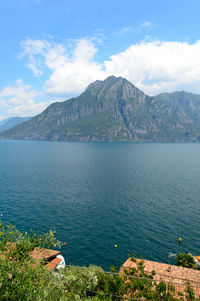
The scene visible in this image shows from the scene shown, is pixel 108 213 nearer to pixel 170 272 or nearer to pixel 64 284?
pixel 170 272

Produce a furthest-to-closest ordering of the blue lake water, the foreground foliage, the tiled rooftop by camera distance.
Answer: the blue lake water < the tiled rooftop < the foreground foliage

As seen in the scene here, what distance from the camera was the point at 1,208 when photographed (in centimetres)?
7538

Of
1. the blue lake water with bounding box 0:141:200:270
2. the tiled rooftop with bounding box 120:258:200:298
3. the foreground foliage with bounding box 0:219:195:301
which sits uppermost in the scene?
the foreground foliage with bounding box 0:219:195:301

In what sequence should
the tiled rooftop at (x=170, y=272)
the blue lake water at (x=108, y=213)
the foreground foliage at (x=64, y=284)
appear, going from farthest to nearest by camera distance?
1. the blue lake water at (x=108, y=213)
2. the tiled rooftop at (x=170, y=272)
3. the foreground foliage at (x=64, y=284)

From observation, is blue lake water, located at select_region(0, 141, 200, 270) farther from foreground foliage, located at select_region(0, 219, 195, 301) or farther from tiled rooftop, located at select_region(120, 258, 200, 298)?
foreground foliage, located at select_region(0, 219, 195, 301)

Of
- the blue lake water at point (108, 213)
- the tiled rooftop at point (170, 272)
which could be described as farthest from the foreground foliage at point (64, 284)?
the blue lake water at point (108, 213)

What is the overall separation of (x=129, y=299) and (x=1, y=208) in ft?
214

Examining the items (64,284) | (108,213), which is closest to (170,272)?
(64,284)

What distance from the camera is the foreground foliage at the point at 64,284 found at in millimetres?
21656

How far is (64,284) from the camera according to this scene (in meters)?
30.3

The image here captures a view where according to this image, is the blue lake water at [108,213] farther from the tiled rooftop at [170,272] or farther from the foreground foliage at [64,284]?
the foreground foliage at [64,284]

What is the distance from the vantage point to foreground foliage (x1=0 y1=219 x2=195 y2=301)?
21656 mm

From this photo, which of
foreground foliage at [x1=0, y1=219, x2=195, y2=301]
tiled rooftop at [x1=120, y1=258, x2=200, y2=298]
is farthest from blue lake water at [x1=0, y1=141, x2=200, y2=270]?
foreground foliage at [x1=0, y1=219, x2=195, y2=301]

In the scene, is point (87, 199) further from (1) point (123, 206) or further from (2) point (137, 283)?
(2) point (137, 283)
